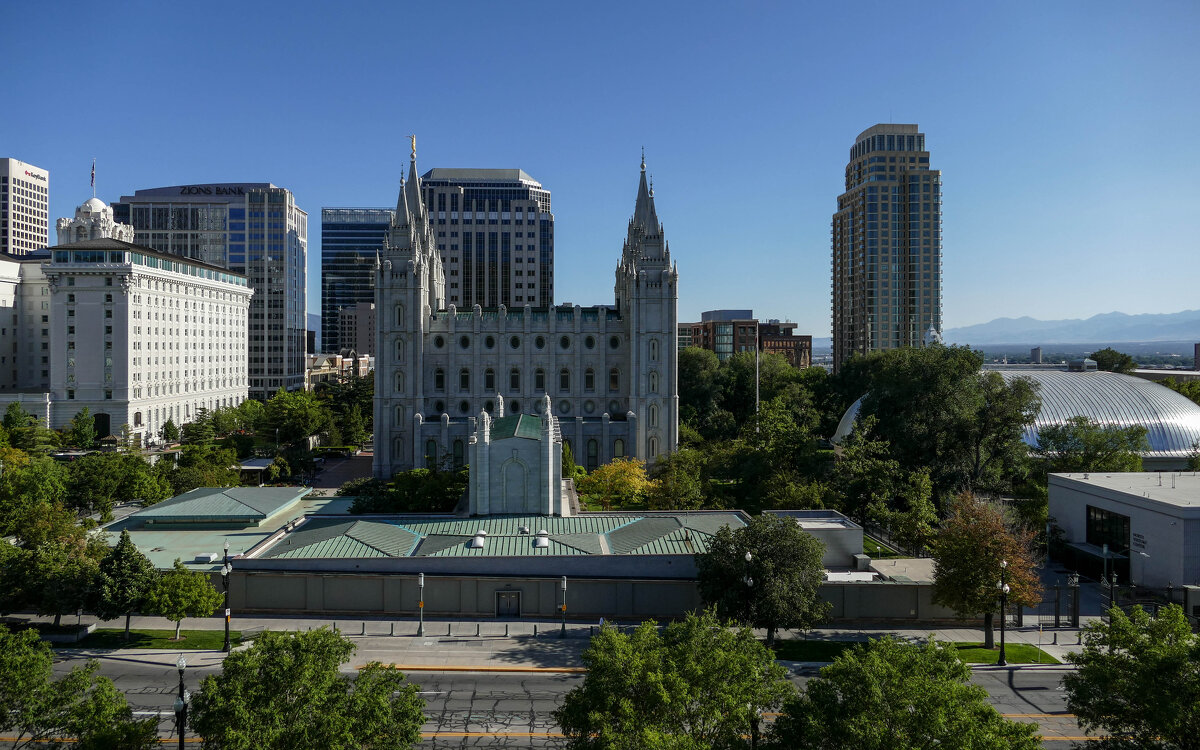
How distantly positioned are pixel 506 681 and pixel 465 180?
450 ft

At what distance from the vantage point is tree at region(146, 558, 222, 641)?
3106cm

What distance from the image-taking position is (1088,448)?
182 ft

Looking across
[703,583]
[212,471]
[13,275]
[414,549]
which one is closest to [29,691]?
[414,549]

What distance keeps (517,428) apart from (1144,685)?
3420 centimetres

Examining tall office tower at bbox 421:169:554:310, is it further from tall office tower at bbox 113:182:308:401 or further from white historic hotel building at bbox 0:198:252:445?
white historic hotel building at bbox 0:198:252:445

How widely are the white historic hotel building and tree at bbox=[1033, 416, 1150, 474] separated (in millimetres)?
Result: 86371

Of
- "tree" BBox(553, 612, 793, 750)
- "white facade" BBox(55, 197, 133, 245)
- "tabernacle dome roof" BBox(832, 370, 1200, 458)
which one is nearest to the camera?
"tree" BBox(553, 612, 793, 750)

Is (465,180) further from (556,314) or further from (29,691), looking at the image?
(29,691)

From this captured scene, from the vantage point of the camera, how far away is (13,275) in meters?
107

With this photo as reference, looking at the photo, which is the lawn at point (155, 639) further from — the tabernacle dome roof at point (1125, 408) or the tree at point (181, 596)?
the tabernacle dome roof at point (1125, 408)

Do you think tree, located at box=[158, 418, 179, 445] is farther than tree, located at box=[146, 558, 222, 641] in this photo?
Yes

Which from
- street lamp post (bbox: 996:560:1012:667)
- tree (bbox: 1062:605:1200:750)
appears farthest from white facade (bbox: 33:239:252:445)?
tree (bbox: 1062:605:1200:750)

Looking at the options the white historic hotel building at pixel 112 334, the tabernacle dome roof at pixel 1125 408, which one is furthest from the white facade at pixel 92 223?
the tabernacle dome roof at pixel 1125 408

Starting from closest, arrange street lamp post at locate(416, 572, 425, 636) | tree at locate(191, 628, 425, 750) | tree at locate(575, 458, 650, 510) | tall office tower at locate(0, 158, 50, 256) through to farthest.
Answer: tree at locate(191, 628, 425, 750), street lamp post at locate(416, 572, 425, 636), tree at locate(575, 458, 650, 510), tall office tower at locate(0, 158, 50, 256)
